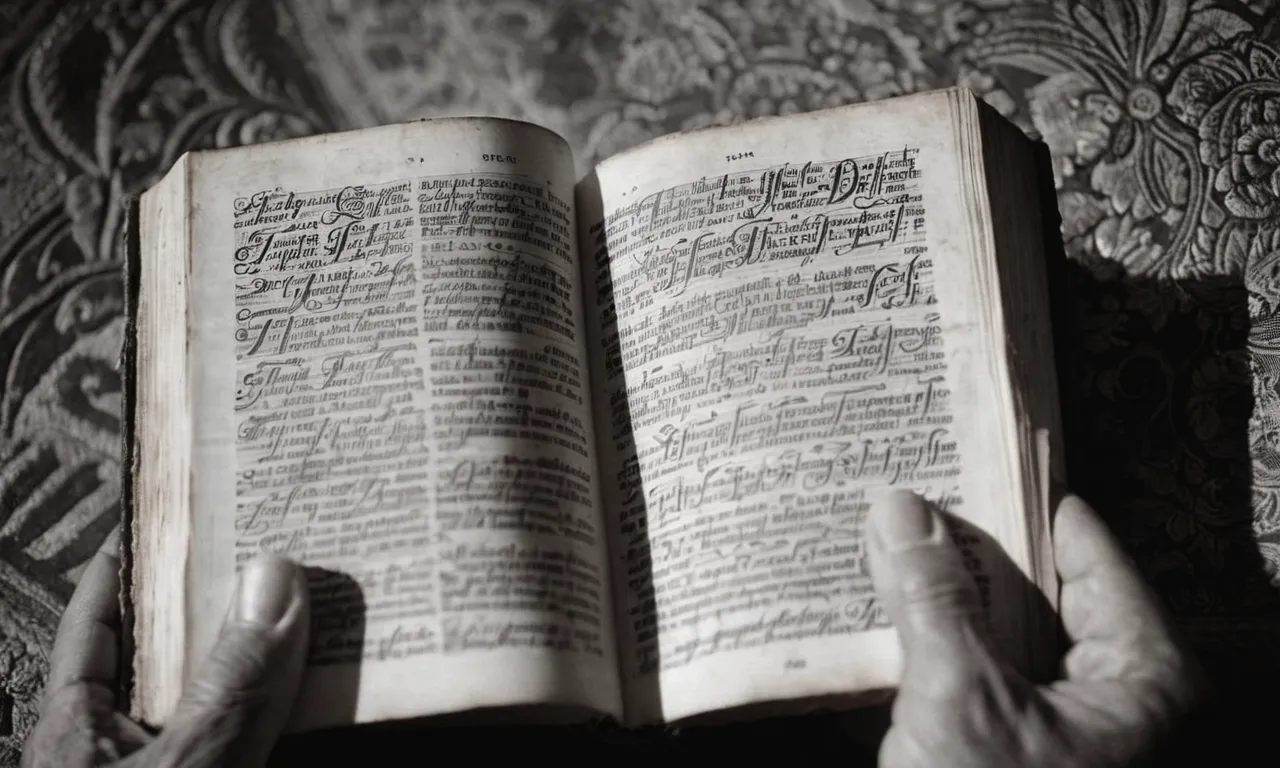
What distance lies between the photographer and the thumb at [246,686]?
81 cm

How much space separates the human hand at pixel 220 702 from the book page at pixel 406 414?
1.0 inches

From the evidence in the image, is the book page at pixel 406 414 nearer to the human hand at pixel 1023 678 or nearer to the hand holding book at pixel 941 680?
the hand holding book at pixel 941 680

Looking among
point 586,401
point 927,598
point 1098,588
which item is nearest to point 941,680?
point 927,598

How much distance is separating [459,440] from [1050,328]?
0.48m

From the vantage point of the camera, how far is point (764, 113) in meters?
1.28

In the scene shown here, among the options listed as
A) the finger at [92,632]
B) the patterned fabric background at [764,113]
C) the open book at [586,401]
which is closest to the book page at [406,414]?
the open book at [586,401]

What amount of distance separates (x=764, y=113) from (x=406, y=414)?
1.87ft

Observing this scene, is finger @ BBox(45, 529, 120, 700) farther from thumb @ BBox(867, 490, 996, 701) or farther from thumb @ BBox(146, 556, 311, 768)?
thumb @ BBox(867, 490, 996, 701)

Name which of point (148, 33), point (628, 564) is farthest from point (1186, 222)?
point (148, 33)

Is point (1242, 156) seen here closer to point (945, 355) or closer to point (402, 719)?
point (945, 355)

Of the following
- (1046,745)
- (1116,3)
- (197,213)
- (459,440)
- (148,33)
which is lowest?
(1046,745)

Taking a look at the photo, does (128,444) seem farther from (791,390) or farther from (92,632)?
(791,390)

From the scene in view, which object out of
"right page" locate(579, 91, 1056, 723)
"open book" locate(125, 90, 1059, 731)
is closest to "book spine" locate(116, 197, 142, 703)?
"open book" locate(125, 90, 1059, 731)

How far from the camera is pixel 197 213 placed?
Result: 0.97m
